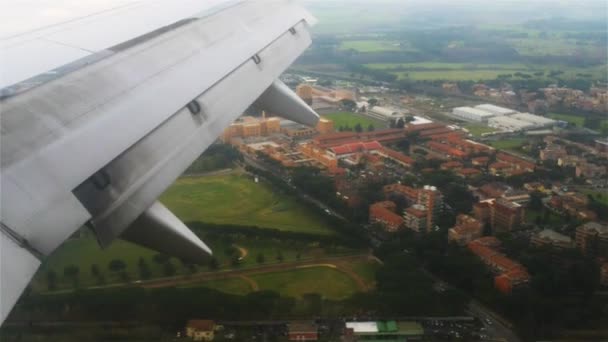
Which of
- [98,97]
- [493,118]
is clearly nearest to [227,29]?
[98,97]

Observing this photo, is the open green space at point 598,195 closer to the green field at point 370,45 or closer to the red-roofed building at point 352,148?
the red-roofed building at point 352,148

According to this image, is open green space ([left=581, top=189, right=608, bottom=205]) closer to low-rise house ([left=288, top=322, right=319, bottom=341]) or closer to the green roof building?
the green roof building

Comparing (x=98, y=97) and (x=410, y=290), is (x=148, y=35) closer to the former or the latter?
(x=98, y=97)

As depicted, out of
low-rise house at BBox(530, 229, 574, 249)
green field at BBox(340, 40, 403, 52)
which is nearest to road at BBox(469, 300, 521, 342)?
low-rise house at BBox(530, 229, 574, 249)

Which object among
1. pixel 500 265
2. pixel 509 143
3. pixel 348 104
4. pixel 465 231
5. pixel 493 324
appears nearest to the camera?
pixel 493 324

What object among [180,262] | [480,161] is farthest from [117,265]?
[480,161]

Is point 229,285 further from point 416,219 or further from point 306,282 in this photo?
point 416,219
